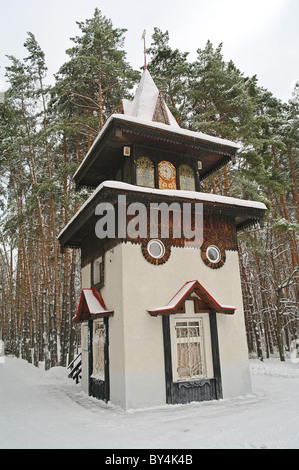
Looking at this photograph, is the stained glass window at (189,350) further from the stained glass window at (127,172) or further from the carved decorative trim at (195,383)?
the stained glass window at (127,172)

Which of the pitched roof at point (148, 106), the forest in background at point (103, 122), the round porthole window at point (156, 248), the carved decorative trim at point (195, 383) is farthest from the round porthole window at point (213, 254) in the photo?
the forest in background at point (103, 122)

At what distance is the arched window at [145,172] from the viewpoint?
399 inches

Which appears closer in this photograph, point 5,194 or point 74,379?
point 74,379

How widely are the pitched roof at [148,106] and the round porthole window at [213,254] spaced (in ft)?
14.6

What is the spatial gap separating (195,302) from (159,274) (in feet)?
4.12

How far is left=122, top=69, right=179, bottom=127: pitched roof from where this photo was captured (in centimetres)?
1114

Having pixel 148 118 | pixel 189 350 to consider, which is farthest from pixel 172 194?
pixel 189 350

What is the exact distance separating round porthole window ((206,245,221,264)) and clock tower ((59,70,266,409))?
3cm

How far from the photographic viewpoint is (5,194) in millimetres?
22703

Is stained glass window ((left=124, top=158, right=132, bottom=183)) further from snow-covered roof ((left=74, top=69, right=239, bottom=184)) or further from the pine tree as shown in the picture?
the pine tree
